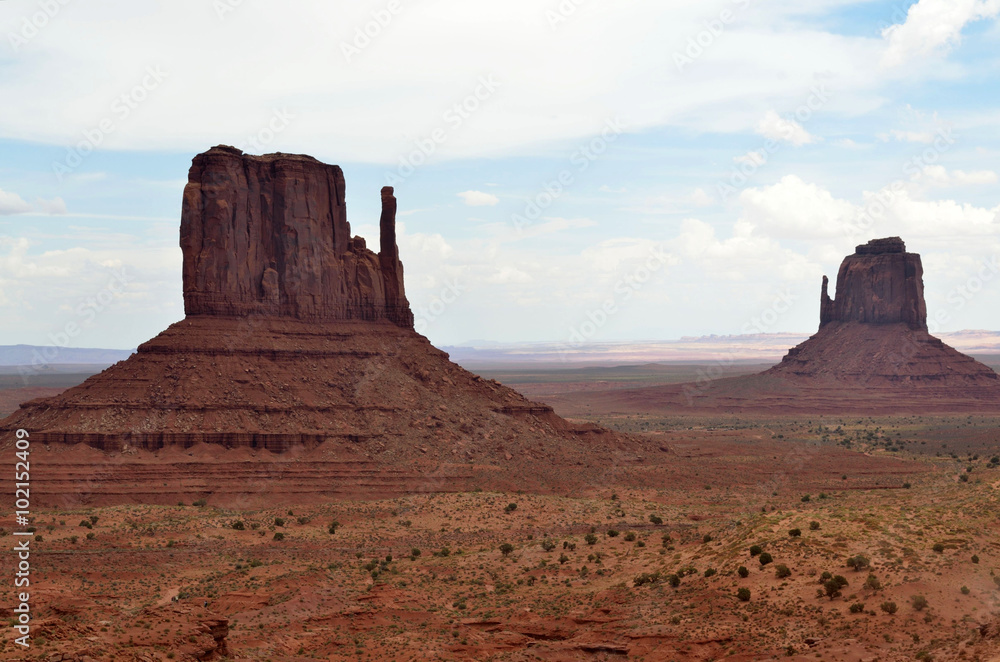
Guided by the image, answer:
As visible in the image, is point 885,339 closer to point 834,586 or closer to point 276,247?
point 276,247

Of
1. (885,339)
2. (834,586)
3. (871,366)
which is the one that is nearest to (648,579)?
(834,586)

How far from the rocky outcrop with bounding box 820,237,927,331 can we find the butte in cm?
15

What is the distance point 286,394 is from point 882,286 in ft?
376

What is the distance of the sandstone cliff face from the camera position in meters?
80.8

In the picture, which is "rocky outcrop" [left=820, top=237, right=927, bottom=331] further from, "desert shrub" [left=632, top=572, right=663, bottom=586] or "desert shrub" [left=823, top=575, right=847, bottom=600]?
"desert shrub" [left=823, top=575, right=847, bottom=600]

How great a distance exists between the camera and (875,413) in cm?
14912

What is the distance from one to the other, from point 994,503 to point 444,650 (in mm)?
20469

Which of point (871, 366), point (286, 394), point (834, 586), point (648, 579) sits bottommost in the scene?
point (648, 579)

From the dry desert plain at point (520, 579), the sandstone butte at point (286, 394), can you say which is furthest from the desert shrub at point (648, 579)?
the sandstone butte at point (286, 394)

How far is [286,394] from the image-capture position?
7756 centimetres

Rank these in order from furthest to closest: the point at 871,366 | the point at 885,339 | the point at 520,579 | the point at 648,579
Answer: the point at 885,339, the point at 871,366, the point at 520,579, the point at 648,579

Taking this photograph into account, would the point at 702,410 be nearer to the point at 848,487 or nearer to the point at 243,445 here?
the point at 848,487

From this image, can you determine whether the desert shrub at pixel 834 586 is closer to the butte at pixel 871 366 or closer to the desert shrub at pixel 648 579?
the desert shrub at pixel 648 579

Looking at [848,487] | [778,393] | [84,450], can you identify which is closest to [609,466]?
[848,487]
